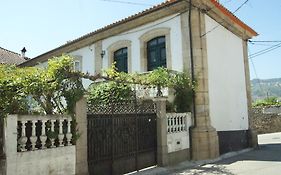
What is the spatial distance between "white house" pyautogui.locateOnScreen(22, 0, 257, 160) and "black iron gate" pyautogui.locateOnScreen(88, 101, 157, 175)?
2390 mm

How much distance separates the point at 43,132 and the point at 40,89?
2.91 ft

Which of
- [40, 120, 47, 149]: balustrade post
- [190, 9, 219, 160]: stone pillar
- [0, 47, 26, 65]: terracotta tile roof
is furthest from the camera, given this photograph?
[0, 47, 26, 65]: terracotta tile roof

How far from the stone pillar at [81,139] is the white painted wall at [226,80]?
20.7 feet

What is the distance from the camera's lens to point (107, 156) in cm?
827

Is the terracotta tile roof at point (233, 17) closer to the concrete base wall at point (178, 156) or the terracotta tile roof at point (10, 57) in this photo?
the concrete base wall at point (178, 156)

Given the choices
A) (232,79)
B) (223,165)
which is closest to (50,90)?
(223,165)

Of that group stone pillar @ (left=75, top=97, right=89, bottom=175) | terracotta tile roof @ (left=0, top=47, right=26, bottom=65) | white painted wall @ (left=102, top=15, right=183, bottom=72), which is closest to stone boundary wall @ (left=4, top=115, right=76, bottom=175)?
stone pillar @ (left=75, top=97, right=89, bottom=175)

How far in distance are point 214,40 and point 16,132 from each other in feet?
31.1

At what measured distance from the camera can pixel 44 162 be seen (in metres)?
6.62

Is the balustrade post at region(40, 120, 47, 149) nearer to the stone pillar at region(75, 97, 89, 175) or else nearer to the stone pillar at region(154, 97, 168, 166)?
the stone pillar at region(75, 97, 89, 175)

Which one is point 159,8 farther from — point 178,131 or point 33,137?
point 33,137

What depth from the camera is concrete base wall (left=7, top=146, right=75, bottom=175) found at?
240 inches

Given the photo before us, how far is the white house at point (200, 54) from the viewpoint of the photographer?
12.1 metres

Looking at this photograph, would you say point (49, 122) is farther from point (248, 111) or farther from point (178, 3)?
point (248, 111)
